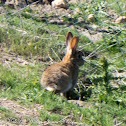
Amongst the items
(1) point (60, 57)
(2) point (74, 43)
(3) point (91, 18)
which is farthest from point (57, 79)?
(3) point (91, 18)

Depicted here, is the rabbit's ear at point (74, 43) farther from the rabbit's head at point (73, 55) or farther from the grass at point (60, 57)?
the grass at point (60, 57)

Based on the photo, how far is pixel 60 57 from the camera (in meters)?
6.35

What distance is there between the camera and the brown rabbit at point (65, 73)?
194 inches

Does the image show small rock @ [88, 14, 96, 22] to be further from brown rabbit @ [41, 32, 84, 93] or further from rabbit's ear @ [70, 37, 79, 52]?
rabbit's ear @ [70, 37, 79, 52]

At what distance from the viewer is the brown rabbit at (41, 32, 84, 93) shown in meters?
4.93

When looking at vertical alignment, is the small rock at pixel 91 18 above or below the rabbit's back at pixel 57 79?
above

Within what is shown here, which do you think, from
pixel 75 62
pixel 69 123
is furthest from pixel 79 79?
pixel 69 123

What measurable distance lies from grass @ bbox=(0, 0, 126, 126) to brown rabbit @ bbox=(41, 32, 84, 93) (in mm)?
206

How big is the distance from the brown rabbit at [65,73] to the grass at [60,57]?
0.21 m

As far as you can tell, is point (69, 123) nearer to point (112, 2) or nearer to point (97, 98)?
point (97, 98)

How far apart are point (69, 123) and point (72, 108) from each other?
38 centimetres

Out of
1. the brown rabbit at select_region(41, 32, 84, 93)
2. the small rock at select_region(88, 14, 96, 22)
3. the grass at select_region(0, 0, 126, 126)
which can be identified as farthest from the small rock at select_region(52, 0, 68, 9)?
the brown rabbit at select_region(41, 32, 84, 93)

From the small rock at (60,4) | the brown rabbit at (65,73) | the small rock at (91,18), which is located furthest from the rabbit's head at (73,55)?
the small rock at (60,4)

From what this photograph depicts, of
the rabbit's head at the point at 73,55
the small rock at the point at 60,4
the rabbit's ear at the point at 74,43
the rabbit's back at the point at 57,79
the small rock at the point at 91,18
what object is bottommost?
the rabbit's back at the point at 57,79
